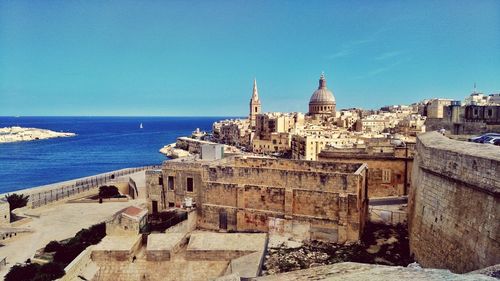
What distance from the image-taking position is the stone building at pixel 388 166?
69.7ft

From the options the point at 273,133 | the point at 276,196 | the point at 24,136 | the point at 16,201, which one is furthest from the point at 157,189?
the point at 24,136

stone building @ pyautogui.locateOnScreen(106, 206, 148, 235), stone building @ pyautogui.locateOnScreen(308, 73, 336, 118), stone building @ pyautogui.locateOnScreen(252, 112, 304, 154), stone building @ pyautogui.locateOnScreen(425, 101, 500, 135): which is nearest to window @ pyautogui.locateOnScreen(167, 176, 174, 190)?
stone building @ pyautogui.locateOnScreen(106, 206, 148, 235)

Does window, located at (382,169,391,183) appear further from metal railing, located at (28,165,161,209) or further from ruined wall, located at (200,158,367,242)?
metal railing, located at (28,165,161,209)

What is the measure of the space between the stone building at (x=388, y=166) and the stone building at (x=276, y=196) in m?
3.79


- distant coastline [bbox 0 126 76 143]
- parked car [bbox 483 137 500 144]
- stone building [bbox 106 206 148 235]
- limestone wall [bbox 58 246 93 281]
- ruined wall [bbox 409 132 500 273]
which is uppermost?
parked car [bbox 483 137 500 144]

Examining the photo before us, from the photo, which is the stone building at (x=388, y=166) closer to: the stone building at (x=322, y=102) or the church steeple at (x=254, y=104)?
the stone building at (x=322, y=102)

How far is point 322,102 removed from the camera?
90.6 m

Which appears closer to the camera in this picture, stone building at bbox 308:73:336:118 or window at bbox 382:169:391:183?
window at bbox 382:169:391:183

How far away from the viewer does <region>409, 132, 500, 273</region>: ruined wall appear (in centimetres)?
825

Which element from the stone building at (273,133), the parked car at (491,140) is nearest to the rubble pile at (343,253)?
the parked car at (491,140)

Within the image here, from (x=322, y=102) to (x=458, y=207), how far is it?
82.6 m

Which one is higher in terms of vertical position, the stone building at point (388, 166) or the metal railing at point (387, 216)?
the stone building at point (388, 166)

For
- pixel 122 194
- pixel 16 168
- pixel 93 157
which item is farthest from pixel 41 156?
pixel 122 194

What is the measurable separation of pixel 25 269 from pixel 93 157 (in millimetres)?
70679
